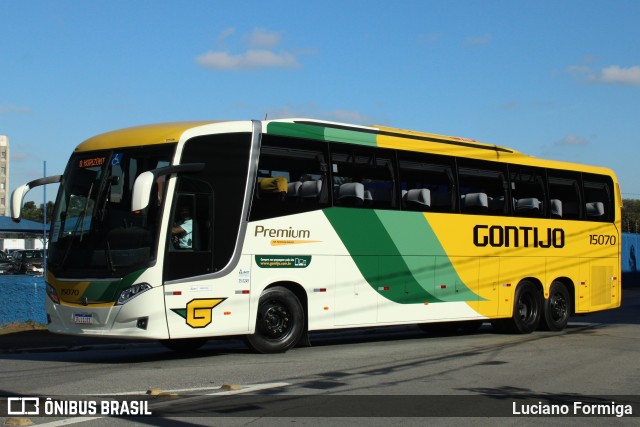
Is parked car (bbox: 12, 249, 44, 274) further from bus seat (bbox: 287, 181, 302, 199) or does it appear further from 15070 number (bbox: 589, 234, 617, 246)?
bus seat (bbox: 287, 181, 302, 199)

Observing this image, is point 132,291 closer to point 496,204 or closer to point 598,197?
point 496,204

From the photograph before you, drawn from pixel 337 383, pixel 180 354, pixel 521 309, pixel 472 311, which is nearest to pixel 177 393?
pixel 337 383

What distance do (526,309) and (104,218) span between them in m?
10.5

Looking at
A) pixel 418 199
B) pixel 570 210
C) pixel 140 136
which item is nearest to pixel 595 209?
pixel 570 210

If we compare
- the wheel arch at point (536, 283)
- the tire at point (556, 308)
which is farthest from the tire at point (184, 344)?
the tire at point (556, 308)

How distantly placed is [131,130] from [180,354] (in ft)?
12.7

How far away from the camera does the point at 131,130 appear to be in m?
13.8

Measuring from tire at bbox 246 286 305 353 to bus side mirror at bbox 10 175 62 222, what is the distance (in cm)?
391

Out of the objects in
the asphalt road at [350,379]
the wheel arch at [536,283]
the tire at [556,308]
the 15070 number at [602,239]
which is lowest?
the asphalt road at [350,379]

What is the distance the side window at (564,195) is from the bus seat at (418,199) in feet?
14.5

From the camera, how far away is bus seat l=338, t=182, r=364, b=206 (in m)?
15.2

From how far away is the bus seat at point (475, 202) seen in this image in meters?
17.8

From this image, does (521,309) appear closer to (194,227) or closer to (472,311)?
(472,311)

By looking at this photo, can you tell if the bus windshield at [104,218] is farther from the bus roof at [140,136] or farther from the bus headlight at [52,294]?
the bus headlight at [52,294]
